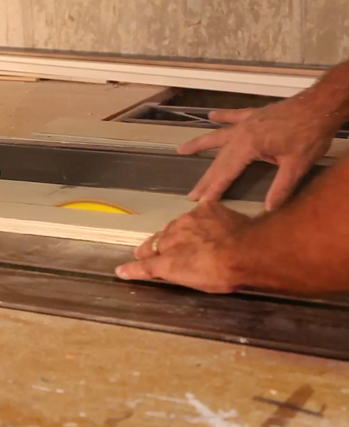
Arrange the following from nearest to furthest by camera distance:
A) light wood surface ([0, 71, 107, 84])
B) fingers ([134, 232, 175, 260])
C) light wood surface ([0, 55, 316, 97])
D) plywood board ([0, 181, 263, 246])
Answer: fingers ([134, 232, 175, 260]) → plywood board ([0, 181, 263, 246]) → light wood surface ([0, 55, 316, 97]) → light wood surface ([0, 71, 107, 84])

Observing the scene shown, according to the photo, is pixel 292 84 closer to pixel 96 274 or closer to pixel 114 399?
pixel 96 274

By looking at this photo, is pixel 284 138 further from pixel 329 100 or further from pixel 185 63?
pixel 185 63

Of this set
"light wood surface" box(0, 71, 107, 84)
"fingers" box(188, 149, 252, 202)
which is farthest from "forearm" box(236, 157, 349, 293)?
"light wood surface" box(0, 71, 107, 84)

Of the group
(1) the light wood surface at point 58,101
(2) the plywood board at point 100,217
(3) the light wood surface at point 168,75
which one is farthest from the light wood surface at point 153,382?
(3) the light wood surface at point 168,75

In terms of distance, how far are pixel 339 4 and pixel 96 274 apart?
1.87 m

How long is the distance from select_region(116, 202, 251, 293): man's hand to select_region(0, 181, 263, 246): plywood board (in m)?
0.13

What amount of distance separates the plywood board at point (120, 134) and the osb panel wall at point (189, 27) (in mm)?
943

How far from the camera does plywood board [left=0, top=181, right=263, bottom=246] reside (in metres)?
1.29

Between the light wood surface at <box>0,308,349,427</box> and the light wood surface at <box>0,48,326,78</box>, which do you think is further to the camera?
the light wood surface at <box>0,48,326,78</box>

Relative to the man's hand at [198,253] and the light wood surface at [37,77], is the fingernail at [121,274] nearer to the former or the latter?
the man's hand at [198,253]

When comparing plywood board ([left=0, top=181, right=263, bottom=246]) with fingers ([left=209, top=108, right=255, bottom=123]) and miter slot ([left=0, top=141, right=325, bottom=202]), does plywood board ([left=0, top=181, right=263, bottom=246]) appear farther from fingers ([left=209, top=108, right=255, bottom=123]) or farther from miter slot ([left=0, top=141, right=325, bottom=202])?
fingers ([left=209, top=108, right=255, bottom=123])

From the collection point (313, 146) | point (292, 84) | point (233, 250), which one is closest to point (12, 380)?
point (233, 250)

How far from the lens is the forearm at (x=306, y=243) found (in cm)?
91

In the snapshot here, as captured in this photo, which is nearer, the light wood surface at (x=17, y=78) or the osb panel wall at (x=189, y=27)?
the osb panel wall at (x=189, y=27)
